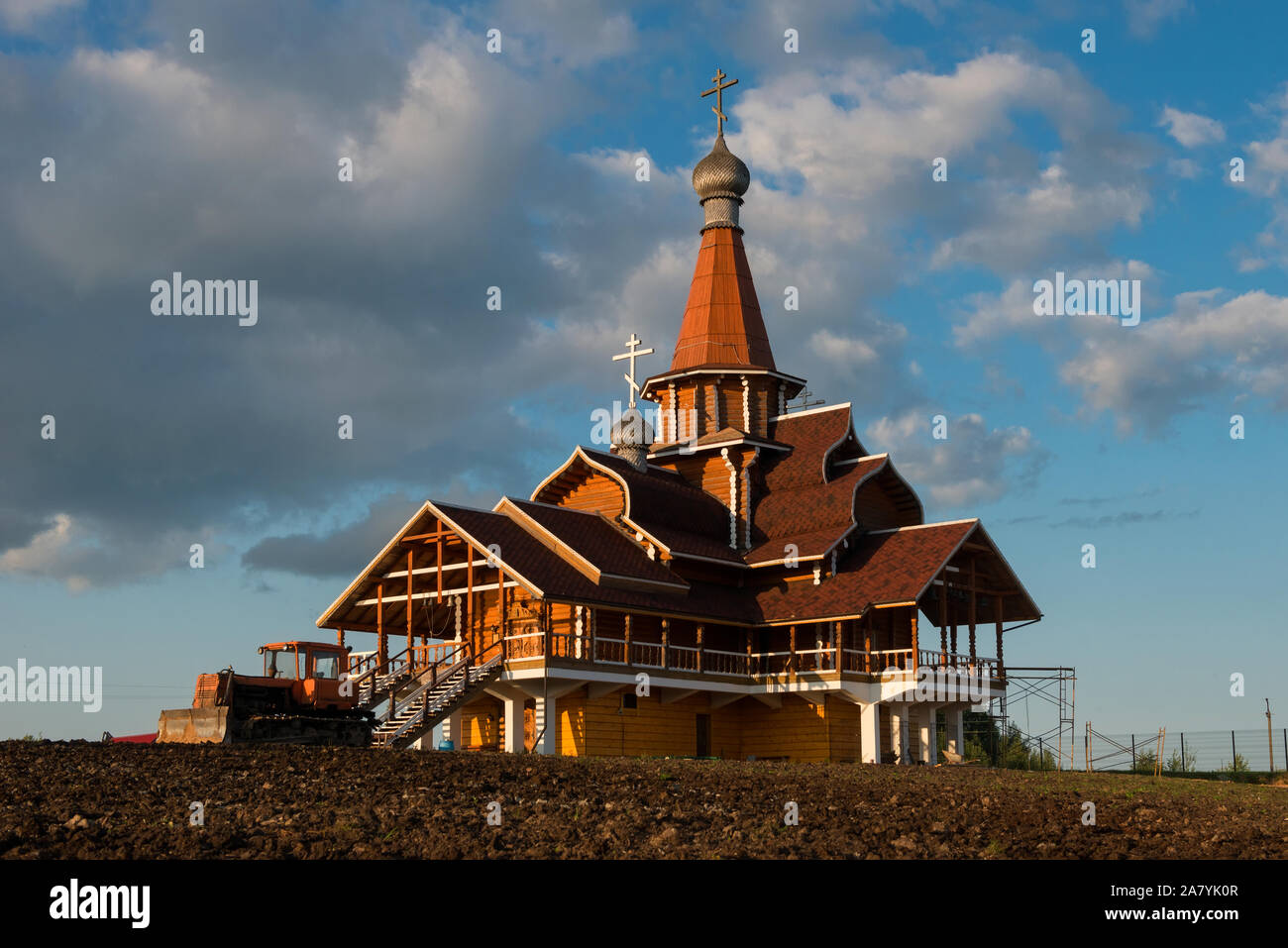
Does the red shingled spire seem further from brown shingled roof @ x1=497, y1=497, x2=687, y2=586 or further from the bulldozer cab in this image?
the bulldozer cab

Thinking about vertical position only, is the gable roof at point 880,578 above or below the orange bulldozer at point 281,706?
above

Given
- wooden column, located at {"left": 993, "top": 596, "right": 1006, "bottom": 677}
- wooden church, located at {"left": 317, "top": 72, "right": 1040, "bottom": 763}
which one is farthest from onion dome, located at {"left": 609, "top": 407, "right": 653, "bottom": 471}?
wooden column, located at {"left": 993, "top": 596, "right": 1006, "bottom": 677}

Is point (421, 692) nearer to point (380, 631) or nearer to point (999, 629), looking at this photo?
point (380, 631)

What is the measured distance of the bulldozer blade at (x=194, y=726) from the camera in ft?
86.7

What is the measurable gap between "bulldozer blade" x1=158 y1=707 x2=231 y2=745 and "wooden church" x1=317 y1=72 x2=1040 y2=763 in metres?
4.02

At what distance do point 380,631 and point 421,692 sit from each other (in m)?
5.06

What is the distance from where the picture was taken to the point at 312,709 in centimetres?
2902

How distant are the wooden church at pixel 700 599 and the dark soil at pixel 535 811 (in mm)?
9539

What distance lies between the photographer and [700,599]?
36094 millimetres

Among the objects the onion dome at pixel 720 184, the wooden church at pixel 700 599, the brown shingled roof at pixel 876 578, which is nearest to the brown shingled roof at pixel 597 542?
the wooden church at pixel 700 599

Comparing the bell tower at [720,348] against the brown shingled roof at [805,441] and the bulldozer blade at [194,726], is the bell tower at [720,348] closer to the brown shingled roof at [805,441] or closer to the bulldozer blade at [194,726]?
the brown shingled roof at [805,441]
